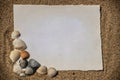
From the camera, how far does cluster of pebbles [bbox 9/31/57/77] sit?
135cm

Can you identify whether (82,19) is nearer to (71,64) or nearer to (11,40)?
(71,64)

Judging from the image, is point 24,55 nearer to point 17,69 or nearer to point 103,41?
point 17,69

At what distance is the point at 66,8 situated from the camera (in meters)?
1.42

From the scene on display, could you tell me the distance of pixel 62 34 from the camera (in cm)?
141

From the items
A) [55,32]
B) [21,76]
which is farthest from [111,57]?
[21,76]

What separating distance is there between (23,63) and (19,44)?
0.08 meters

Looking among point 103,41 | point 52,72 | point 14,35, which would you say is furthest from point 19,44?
point 103,41

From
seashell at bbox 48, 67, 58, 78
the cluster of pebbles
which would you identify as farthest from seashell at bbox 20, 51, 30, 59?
seashell at bbox 48, 67, 58, 78

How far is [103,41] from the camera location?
141 centimetres

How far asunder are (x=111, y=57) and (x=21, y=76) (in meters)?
0.37

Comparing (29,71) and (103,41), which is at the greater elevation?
(103,41)

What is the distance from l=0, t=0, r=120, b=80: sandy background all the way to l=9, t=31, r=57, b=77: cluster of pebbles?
2cm

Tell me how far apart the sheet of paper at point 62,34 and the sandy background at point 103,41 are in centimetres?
2

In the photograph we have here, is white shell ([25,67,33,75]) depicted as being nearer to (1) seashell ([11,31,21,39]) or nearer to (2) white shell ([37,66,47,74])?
(2) white shell ([37,66,47,74])
